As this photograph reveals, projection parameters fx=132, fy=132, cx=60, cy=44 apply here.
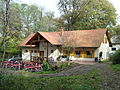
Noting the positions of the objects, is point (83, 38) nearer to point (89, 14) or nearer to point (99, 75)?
point (89, 14)

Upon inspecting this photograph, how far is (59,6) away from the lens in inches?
1528

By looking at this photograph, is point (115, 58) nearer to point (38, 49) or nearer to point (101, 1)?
point (38, 49)

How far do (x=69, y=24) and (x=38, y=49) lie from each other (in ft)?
48.8

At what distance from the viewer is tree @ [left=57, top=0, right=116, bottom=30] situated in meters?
33.9

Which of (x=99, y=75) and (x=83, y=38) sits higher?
(x=83, y=38)

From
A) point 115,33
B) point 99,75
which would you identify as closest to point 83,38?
point 115,33

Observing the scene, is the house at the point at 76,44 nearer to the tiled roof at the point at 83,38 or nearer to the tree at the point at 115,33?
the tiled roof at the point at 83,38

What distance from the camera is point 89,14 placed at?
33781mm

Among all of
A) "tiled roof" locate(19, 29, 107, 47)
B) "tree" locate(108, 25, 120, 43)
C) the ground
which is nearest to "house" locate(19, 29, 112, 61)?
"tiled roof" locate(19, 29, 107, 47)

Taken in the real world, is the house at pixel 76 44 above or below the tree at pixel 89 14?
below

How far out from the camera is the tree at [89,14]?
33.9 metres

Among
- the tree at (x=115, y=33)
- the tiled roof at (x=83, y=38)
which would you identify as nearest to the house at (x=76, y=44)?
the tiled roof at (x=83, y=38)

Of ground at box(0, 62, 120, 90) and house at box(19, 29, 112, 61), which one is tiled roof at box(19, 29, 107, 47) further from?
ground at box(0, 62, 120, 90)

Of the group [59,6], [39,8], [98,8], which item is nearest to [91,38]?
[98,8]
